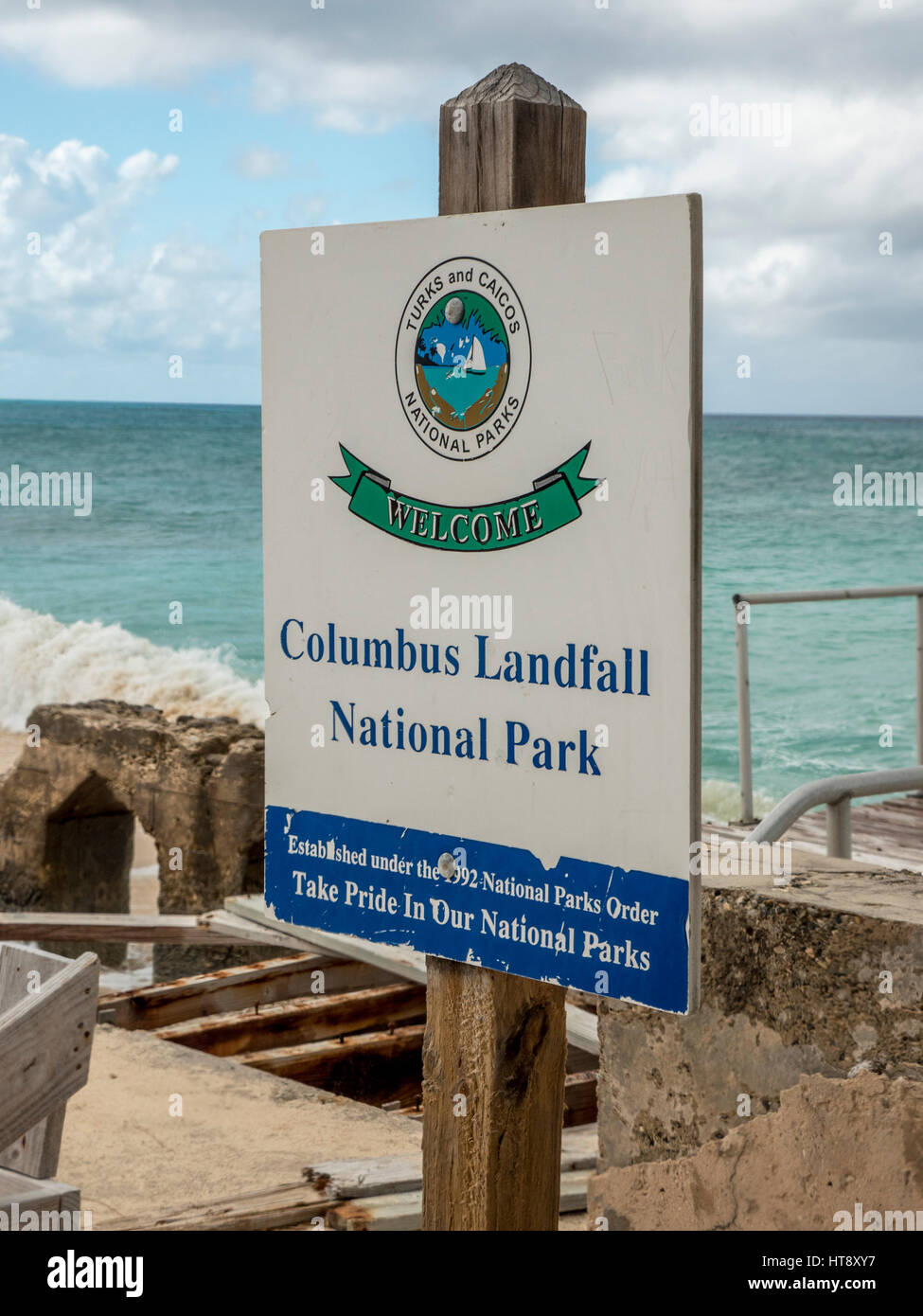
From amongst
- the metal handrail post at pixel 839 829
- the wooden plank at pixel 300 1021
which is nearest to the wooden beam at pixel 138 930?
the wooden plank at pixel 300 1021

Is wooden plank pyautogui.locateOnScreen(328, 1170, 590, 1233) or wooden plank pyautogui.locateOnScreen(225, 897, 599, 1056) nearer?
wooden plank pyautogui.locateOnScreen(328, 1170, 590, 1233)

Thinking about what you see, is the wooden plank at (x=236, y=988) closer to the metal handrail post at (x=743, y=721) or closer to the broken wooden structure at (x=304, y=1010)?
the broken wooden structure at (x=304, y=1010)

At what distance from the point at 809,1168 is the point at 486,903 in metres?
0.78

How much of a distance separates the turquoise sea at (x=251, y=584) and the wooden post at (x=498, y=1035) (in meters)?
22.3

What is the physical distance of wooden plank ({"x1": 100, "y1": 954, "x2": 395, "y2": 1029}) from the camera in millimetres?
7031

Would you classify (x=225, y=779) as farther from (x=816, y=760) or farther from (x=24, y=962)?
(x=816, y=760)

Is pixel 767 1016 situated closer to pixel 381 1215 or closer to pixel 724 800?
pixel 381 1215

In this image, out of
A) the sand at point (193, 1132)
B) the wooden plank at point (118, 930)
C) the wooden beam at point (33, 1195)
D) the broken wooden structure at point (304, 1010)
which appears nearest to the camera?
the wooden beam at point (33, 1195)

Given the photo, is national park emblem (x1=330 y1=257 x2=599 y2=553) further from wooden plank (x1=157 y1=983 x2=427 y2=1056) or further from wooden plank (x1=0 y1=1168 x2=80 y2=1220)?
wooden plank (x1=157 y1=983 x2=427 y2=1056)

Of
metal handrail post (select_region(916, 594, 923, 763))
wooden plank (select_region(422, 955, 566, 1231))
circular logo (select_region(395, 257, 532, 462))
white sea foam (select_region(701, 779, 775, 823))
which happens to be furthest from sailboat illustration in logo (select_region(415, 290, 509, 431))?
white sea foam (select_region(701, 779, 775, 823))

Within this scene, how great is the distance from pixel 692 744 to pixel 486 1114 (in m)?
0.79

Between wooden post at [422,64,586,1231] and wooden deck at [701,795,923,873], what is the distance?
3.30 meters

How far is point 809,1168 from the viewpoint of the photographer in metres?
2.60

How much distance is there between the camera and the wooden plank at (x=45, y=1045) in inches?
97.7
